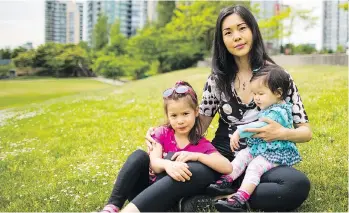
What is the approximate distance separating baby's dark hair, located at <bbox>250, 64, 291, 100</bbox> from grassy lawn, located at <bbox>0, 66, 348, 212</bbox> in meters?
0.93

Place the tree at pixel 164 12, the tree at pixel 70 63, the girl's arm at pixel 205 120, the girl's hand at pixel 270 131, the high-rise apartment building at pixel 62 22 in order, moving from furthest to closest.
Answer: the tree at pixel 164 12 < the high-rise apartment building at pixel 62 22 < the tree at pixel 70 63 < the girl's arm at pixel 205 120 < the girl's hand at pixel 270 131

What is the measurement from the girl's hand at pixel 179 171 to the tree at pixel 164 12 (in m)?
46.7

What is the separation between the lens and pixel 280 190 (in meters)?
3.35

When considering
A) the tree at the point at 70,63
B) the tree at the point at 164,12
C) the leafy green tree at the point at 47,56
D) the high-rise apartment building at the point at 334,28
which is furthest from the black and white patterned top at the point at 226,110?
the high-rise apartment building at the point at 334,28

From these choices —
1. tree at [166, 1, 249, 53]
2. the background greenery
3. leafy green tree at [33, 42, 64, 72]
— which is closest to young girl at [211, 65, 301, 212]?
leafy green tree at [33, 42, 64, 72]

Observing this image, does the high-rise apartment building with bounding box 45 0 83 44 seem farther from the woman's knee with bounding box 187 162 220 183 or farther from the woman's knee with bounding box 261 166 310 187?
the woman's knee with bounding box 261 166 310 187

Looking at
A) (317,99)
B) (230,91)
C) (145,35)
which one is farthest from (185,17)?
(230,91)

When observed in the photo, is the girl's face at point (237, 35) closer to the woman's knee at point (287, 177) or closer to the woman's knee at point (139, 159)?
the woman's knee at point (287, 177)

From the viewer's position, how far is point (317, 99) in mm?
9180

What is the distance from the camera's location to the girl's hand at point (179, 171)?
10.5 ft

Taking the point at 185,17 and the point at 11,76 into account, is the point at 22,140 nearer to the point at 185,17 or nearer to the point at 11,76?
the point at 11,76

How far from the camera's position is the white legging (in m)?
3.40

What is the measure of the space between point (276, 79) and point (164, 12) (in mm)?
47069

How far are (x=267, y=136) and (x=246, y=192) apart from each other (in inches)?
17.2
